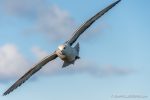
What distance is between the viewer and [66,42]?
165 ft

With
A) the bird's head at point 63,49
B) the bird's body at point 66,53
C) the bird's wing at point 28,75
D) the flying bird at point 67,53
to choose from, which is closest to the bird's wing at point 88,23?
the flying bird at point 67,53

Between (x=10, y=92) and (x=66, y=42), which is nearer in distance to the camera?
(x=66, y=42)

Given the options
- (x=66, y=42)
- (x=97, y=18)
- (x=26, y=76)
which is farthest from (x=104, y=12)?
(x=26, y=76)

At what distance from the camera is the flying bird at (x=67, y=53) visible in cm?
4884

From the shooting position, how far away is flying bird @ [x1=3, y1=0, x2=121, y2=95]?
48844 mm

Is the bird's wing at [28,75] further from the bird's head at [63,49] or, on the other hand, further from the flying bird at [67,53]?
the bird's head at [63,49]

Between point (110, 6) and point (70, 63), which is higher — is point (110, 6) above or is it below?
above

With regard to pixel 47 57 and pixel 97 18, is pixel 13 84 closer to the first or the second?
pixel 47 57

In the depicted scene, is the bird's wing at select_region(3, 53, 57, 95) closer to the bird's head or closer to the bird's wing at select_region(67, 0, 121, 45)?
the bird's wing at select_region(67, 0, 121, 45)

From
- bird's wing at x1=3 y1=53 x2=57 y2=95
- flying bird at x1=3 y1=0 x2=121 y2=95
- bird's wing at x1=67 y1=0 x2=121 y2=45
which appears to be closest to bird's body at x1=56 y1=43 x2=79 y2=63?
flying bird at x1=3 y1=0 x2=121 y2=95

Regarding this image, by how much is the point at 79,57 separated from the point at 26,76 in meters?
6.86

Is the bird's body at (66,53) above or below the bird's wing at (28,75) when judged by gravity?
below

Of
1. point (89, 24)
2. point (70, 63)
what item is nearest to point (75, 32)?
point (89, 24)

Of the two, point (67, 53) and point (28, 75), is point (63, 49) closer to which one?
point (67, 53)
